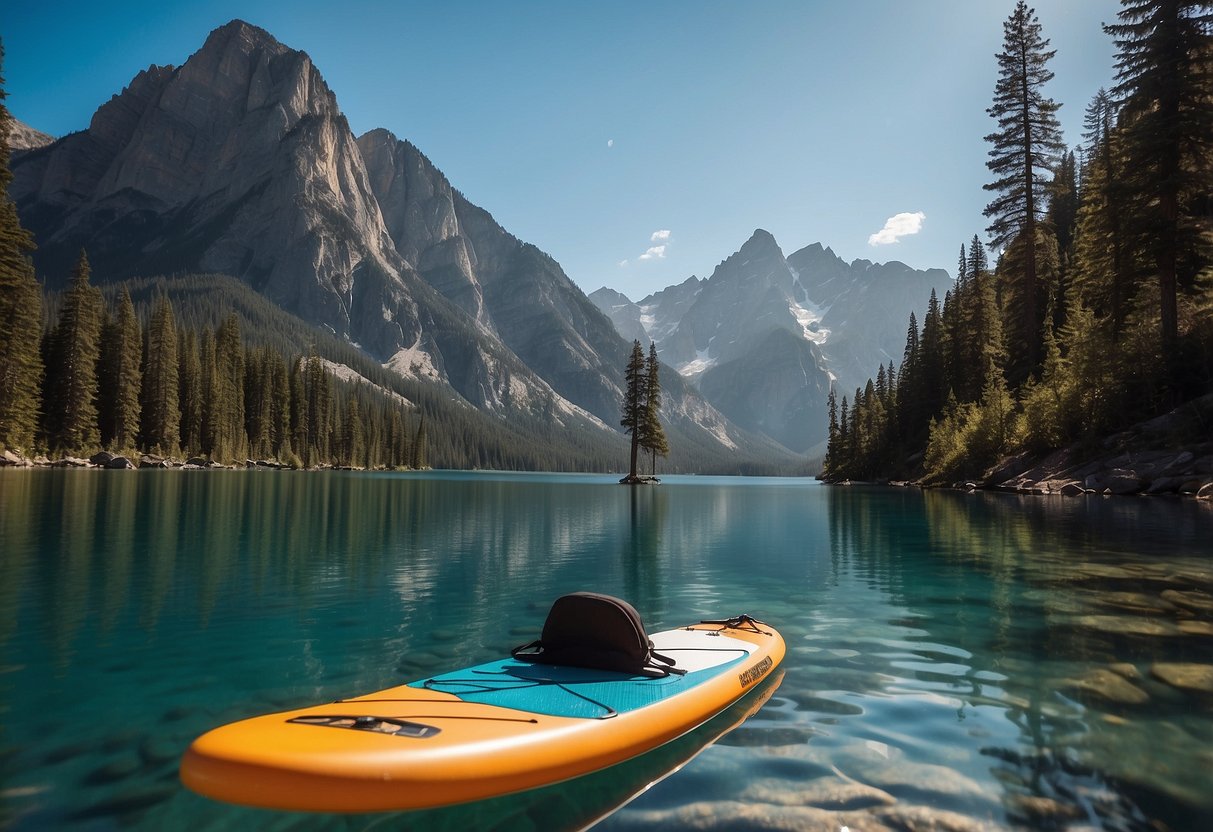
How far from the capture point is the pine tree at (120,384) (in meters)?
74.0

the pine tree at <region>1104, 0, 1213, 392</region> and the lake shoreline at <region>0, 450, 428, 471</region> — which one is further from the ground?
the pine tree at <region>1104, 0, 1213, 392</region>

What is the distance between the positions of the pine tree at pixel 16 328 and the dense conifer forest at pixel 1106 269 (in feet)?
216

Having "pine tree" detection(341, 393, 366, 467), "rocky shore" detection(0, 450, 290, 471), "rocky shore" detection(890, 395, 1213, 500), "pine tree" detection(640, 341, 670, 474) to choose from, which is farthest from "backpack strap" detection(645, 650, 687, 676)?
"pine tree" detection(341, 393, 366, 467)

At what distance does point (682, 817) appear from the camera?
507 cm

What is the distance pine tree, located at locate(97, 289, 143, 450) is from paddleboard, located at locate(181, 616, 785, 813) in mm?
86263

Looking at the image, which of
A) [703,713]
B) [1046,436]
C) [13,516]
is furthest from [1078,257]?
[13,516]

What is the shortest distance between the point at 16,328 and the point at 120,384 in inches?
835

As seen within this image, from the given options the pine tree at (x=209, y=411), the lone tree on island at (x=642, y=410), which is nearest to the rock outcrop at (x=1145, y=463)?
the lone tree on island at (x=642, y=410)

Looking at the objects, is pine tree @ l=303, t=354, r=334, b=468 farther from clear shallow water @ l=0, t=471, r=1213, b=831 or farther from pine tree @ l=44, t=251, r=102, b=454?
clear shallow water @ l=0, t=471, r=1213, b=831

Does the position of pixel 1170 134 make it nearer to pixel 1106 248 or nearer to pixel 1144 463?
pixel 1106 248

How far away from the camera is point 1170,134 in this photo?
32.1 metres

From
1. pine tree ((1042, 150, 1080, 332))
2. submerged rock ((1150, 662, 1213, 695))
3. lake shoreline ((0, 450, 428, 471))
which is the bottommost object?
submerged rock ((1150, 662, 1213, 695))

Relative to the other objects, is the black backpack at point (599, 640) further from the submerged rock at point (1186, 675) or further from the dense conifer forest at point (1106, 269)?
the dense conifer forest at point (1106, 269)

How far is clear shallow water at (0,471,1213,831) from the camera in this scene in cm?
532
